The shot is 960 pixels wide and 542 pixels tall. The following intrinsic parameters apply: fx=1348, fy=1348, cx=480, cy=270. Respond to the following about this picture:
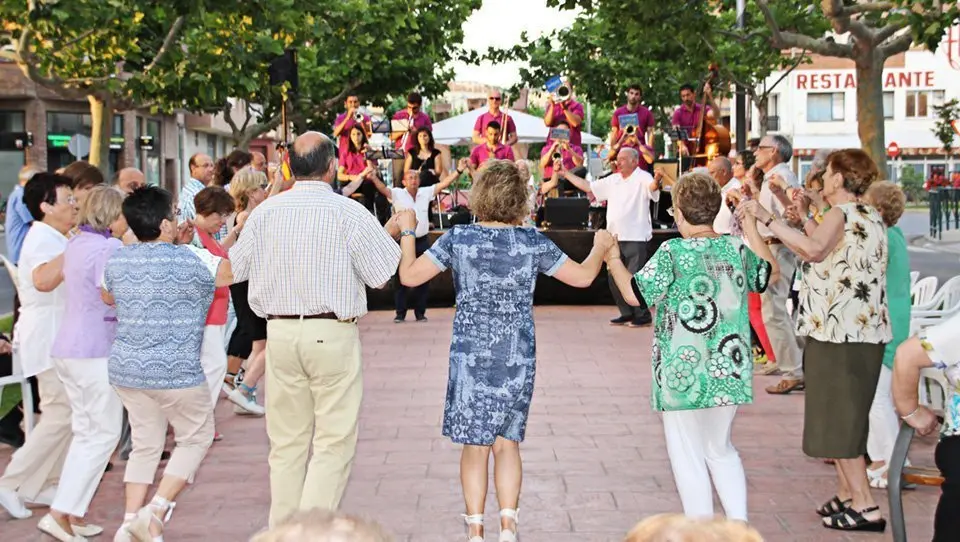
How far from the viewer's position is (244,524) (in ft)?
21.5

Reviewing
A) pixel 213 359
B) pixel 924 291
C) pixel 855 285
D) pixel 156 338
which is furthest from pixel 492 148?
pixel 156 338

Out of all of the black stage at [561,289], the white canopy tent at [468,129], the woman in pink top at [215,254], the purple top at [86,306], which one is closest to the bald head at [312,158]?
the purple top at [86,306]

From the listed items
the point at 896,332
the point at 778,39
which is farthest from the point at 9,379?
the point at 778,39

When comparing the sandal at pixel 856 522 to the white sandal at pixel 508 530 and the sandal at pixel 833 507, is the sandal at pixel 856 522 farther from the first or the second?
the white sandal at pixel 508 530

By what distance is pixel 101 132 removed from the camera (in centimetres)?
2000

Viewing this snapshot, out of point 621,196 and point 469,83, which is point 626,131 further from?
point 469,83

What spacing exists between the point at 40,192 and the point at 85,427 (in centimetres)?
118

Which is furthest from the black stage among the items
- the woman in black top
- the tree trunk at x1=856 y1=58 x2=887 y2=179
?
the tree trunk at x1=856 y1=58 x2=887 y2=179

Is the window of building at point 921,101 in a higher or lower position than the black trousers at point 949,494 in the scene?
higher

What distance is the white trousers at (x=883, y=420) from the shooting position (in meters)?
6.67

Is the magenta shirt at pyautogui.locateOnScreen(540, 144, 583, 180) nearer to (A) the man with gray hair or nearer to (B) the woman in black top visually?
(B) the woman in black top

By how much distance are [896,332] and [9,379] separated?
457cm

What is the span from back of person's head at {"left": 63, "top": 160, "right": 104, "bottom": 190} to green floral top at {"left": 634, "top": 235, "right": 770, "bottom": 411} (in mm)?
3480

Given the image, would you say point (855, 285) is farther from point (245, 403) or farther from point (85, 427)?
point (245, 403)
